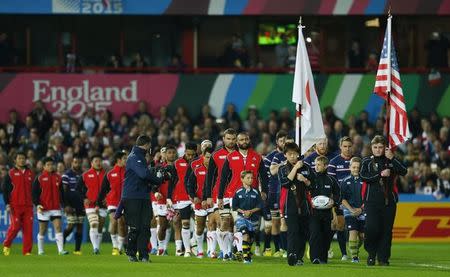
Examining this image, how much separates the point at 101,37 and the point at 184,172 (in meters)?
16.9

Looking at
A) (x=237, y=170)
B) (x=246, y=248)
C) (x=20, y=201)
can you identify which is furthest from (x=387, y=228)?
(x=20, y=201)

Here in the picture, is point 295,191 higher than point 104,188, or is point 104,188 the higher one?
point 295,191

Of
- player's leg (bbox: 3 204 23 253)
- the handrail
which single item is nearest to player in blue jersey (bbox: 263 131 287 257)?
player's leg (bbox: 3 204 23 253)

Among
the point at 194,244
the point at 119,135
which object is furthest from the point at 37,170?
the point at 194,244

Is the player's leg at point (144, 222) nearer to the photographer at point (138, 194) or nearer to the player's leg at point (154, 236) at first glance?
the photographer at point (138, 194)

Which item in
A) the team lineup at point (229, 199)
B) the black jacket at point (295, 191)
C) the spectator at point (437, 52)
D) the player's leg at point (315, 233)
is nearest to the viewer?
the black jacket at point (295, 191)

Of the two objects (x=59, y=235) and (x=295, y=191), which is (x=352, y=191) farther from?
(x=59, y=235)

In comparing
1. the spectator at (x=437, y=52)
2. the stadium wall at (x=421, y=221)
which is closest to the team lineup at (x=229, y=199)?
the stadium wall at (x=421, y=221)

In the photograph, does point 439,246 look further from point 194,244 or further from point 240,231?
point 240,231

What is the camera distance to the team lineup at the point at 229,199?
25.6m

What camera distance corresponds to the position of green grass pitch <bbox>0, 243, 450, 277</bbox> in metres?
23.8

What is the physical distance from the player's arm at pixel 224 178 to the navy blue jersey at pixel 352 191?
2.53m

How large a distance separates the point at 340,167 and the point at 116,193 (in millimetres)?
5148

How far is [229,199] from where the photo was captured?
27359 mm
